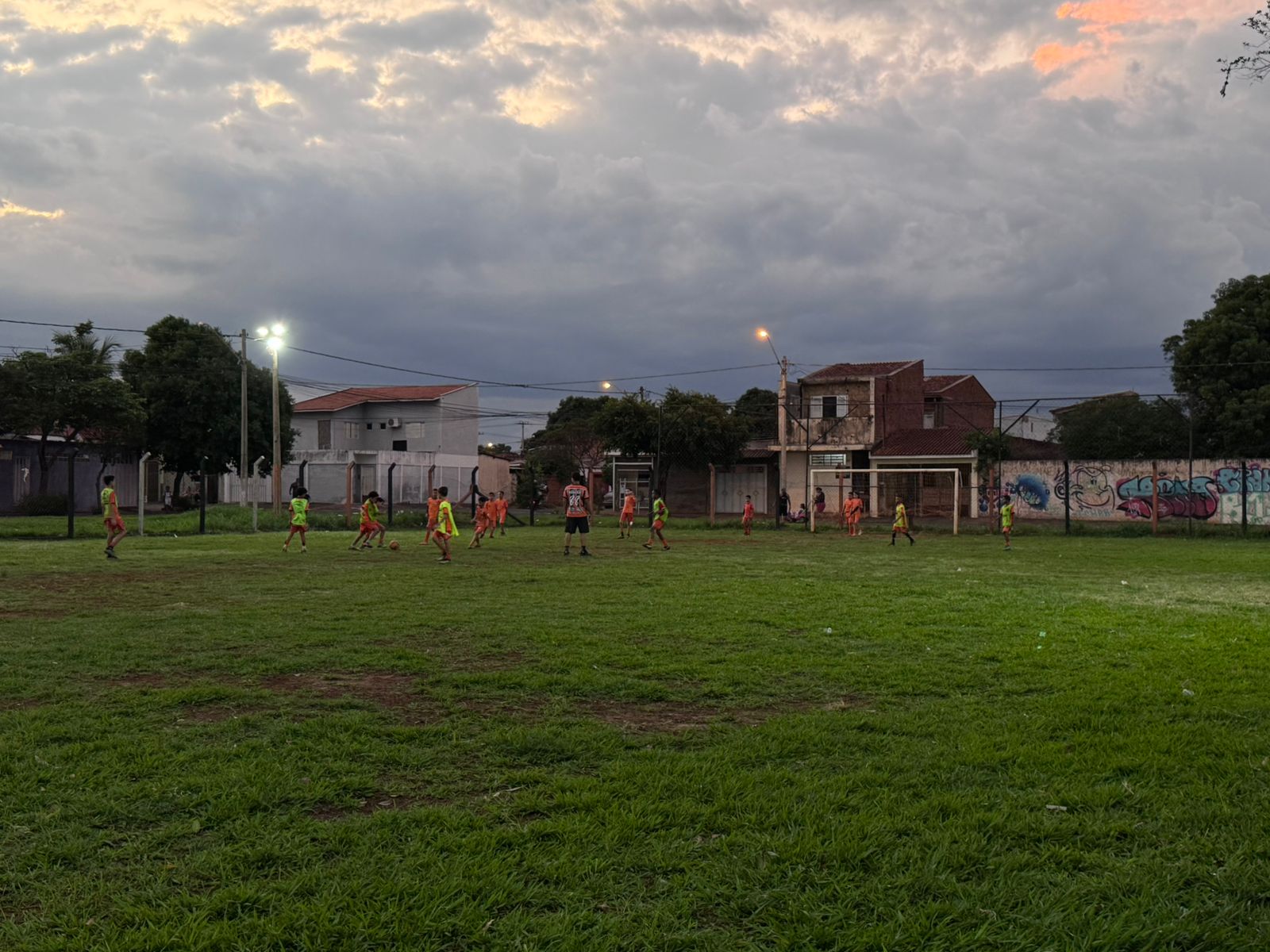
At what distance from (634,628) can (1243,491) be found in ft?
91.4

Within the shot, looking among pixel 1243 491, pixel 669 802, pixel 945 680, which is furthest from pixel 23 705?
pixel 1243 491

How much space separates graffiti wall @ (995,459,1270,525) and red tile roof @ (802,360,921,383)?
10675mm

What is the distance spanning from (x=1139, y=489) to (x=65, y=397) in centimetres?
4154

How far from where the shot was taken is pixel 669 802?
190 inches

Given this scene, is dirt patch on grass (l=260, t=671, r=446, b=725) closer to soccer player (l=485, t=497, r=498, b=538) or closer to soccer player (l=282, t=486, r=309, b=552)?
soccer player (l=282, t=486, r=309, b=552)

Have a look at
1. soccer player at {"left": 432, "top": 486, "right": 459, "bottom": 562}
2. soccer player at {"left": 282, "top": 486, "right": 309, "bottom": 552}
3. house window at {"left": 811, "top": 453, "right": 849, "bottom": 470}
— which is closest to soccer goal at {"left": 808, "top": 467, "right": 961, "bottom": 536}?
house window at {"left": 811, "top": 453, "right": 849, "bottom": 470}

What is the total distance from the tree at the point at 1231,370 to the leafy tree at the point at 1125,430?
119 centimetres

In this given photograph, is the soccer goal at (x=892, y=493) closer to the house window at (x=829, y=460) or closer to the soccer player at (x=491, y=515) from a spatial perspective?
the house window at (x=829, y=460)

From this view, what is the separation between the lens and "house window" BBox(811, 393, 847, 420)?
5022 centimetres

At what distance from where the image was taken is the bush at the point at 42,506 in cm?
3819

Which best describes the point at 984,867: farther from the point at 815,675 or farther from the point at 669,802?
the point at 815,675

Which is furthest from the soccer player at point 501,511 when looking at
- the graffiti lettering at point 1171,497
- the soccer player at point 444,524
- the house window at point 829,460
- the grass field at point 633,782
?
the graffiti lettering at point 1171,497

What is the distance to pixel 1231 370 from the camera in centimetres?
4019

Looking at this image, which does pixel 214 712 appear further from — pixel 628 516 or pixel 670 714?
pixel 628 516
